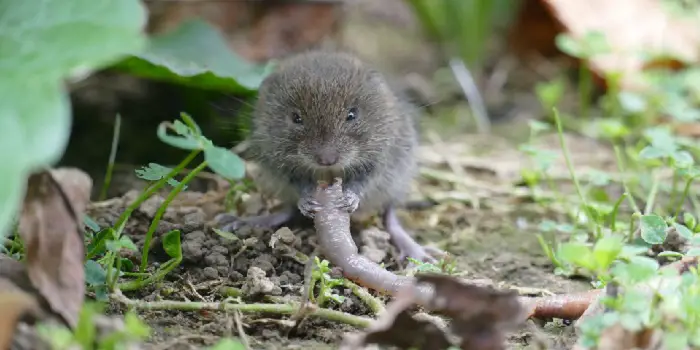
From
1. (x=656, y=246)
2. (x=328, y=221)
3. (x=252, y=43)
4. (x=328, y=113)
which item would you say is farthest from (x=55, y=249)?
(x=252, y=43)

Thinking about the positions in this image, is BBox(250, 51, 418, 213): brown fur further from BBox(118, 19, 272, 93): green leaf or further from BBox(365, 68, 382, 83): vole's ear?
BBox(118, 19, 272, 93): green leaf

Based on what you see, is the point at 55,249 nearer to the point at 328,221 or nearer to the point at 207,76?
the point at 328,221

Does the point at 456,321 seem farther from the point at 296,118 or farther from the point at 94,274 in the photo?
the point at 296,118

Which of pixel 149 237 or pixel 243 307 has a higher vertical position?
pixel 149 237

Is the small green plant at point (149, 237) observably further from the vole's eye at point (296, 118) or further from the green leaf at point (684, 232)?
the green leaf at point (684, 232)

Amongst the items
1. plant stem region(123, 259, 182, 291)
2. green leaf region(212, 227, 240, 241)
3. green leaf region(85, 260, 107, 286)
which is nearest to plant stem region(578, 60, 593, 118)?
green leaf region(212, 227, 240, 241)

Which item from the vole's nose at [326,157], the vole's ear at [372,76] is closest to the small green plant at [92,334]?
A: the vole's nose at [326,157]

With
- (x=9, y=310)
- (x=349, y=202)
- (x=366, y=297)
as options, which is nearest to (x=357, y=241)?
(x=349, y=202)
